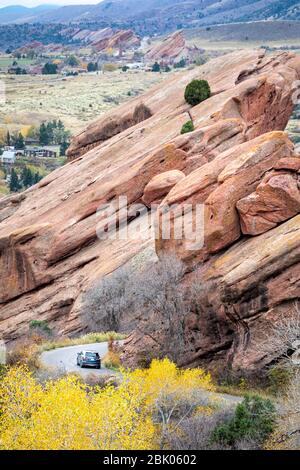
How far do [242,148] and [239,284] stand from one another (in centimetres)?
765

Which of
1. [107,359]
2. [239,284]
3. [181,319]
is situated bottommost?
[107,359]

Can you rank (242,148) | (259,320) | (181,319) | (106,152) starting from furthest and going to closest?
(106,152) < (242,148) < (181,319) < (259,320)

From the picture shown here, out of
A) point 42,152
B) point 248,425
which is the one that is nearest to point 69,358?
point 248,425

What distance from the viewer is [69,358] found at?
32.2m

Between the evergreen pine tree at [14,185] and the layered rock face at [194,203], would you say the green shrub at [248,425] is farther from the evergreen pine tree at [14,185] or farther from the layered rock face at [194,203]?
the evergreen pine tree at [14,185]

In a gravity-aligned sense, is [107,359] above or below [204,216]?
below

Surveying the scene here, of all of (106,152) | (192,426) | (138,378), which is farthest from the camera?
(106,152)

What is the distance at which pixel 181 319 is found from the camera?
2950 centimetres

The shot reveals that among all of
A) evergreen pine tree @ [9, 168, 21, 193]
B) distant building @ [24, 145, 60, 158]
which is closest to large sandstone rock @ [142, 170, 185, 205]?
evergreen pine tree @ [9, 168, 21, 193]

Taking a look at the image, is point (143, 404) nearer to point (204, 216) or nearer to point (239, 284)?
point (239, 284)

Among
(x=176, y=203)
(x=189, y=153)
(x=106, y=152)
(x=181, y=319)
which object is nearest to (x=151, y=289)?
(x=181, y=319)

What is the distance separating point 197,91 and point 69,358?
21.6 metres

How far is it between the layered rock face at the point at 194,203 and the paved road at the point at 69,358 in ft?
5.48

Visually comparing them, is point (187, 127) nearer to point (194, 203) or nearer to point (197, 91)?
point (197, 91)
